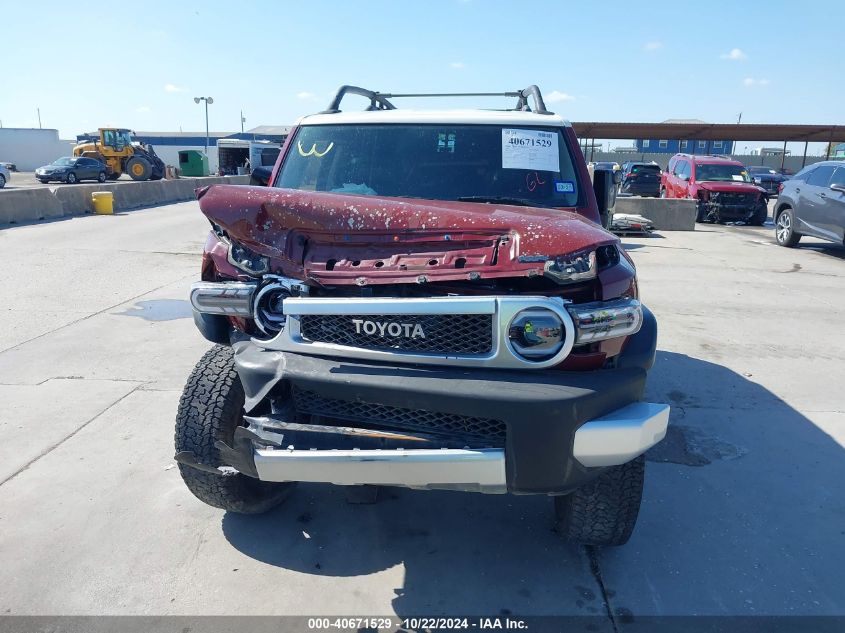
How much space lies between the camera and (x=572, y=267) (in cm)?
223

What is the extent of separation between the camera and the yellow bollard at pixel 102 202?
17438 millimetres

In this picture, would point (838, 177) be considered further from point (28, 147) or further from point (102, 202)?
point (28, 147)

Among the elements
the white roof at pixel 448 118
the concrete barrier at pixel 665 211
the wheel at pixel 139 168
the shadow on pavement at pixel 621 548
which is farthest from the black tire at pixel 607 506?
the wheel at pixel 139 168

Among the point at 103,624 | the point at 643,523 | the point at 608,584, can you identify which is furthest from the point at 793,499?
the point at 103,624

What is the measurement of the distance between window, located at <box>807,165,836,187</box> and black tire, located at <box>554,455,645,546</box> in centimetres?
1158

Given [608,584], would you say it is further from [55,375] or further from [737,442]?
[55,375]

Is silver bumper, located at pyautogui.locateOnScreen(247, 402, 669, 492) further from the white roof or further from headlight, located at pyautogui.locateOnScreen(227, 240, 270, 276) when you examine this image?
the white roof

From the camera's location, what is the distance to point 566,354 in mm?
2213

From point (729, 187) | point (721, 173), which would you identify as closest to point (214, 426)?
point (729, 187)

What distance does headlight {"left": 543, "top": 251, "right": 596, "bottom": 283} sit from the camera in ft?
7.22

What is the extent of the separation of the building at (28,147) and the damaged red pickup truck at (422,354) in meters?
69.0

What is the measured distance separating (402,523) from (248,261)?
5.06ft

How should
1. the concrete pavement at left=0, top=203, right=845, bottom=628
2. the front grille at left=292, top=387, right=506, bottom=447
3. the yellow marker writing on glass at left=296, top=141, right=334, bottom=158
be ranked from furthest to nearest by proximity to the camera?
the yellow marker writing on glass at left=296, top=141, right=334, bottom=158 → the concrete pavement at left=0, top=203, right=845, bottom=628 → the front grille at left=292, top=387, right=506, bottom=447

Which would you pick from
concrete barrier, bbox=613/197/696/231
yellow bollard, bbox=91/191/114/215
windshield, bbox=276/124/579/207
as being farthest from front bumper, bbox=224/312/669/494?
yellow bollard, bbox=91/191/114/215
